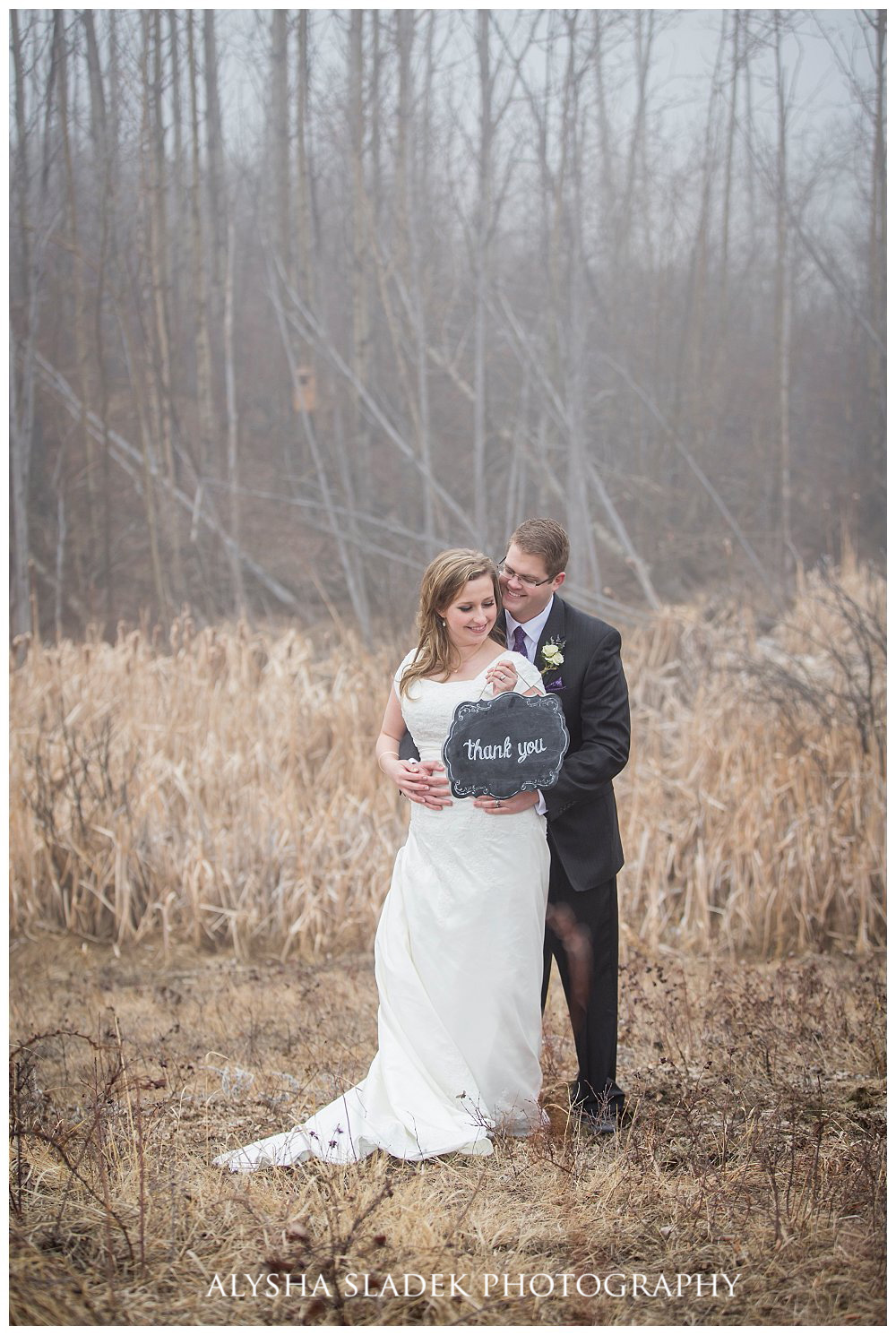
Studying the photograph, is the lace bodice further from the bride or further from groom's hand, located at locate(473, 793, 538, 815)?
groom's hand, located at locate(473, 793, 538, 815)

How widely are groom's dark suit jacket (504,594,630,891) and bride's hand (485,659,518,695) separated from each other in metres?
0.23

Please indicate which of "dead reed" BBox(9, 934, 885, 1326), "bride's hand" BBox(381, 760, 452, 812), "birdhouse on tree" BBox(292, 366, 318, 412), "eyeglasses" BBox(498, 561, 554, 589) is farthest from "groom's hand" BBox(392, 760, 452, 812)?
"birdhouse on tree" BBox(292, 366, 318, 412)

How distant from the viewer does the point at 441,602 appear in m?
3.21

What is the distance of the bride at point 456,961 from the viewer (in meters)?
3.26

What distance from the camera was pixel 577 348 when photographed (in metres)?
10.7

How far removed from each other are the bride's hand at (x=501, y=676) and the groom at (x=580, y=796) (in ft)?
0.69

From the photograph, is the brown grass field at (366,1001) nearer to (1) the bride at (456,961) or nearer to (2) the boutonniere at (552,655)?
(1) the bride at (456,961)

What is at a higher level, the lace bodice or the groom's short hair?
the groom's short hair

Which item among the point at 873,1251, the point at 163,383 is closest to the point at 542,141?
the point at 163,383

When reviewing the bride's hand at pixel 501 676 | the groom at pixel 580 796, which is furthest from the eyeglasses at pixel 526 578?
the bride's hand at pixel 501 676

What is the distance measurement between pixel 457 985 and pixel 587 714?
2.78 feet

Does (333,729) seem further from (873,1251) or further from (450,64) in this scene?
(450,64)

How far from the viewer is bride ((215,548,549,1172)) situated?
3.26 m

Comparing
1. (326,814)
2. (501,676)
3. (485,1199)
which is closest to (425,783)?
(501,676)
